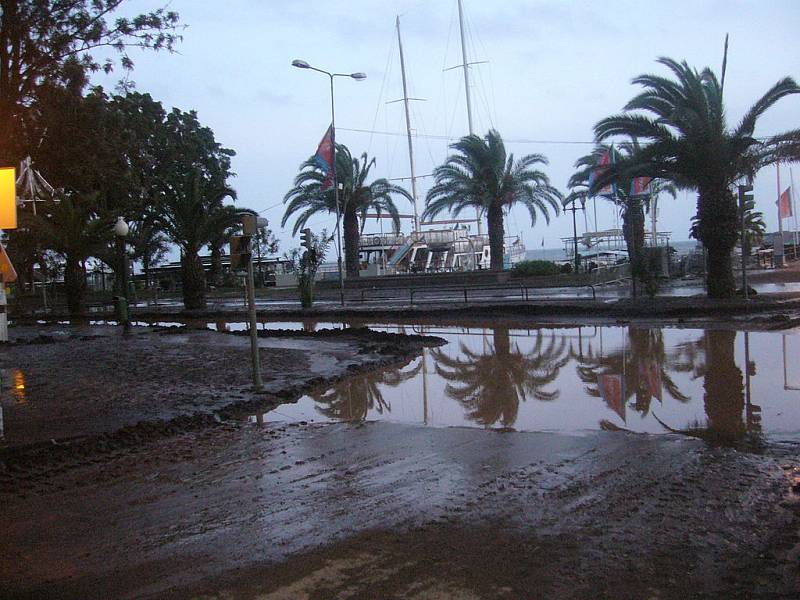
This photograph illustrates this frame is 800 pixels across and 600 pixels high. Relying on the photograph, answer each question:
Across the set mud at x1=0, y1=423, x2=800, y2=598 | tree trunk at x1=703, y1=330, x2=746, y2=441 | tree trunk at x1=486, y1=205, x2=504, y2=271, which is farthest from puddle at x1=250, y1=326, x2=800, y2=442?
tree trunk at x1=486, y1=205, x2=504, y2=271

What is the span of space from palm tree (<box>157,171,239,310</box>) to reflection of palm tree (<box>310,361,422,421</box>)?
20598 mm

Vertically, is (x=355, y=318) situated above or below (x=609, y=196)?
below

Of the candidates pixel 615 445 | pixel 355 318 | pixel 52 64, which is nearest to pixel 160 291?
pixel 355 318

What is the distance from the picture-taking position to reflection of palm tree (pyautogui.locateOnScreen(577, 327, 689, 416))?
9469 millimetres

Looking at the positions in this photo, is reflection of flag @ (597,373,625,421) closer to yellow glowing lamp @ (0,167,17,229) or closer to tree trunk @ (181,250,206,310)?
yellow glowing lamp @ (0,167,17,229)

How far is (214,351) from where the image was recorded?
15469mm

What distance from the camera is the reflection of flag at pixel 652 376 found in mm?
9562

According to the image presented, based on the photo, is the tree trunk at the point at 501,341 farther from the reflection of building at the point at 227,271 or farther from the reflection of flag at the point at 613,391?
the reflection of building at the point at 227,271

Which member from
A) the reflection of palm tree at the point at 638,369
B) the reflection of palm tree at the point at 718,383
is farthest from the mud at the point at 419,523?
the reflection of palm tree at the point at 638,369

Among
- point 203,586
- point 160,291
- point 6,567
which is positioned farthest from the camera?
point 160,291

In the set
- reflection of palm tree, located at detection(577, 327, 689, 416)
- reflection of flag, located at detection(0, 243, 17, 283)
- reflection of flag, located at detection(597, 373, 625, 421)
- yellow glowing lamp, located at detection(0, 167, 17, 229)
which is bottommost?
reflection of flag, located at detection(597, 373, 625, 421)

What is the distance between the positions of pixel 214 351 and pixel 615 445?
34.7 ft

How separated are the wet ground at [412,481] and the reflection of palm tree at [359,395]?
2.6 inches

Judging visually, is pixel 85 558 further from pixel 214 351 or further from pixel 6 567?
pixel 214 351
